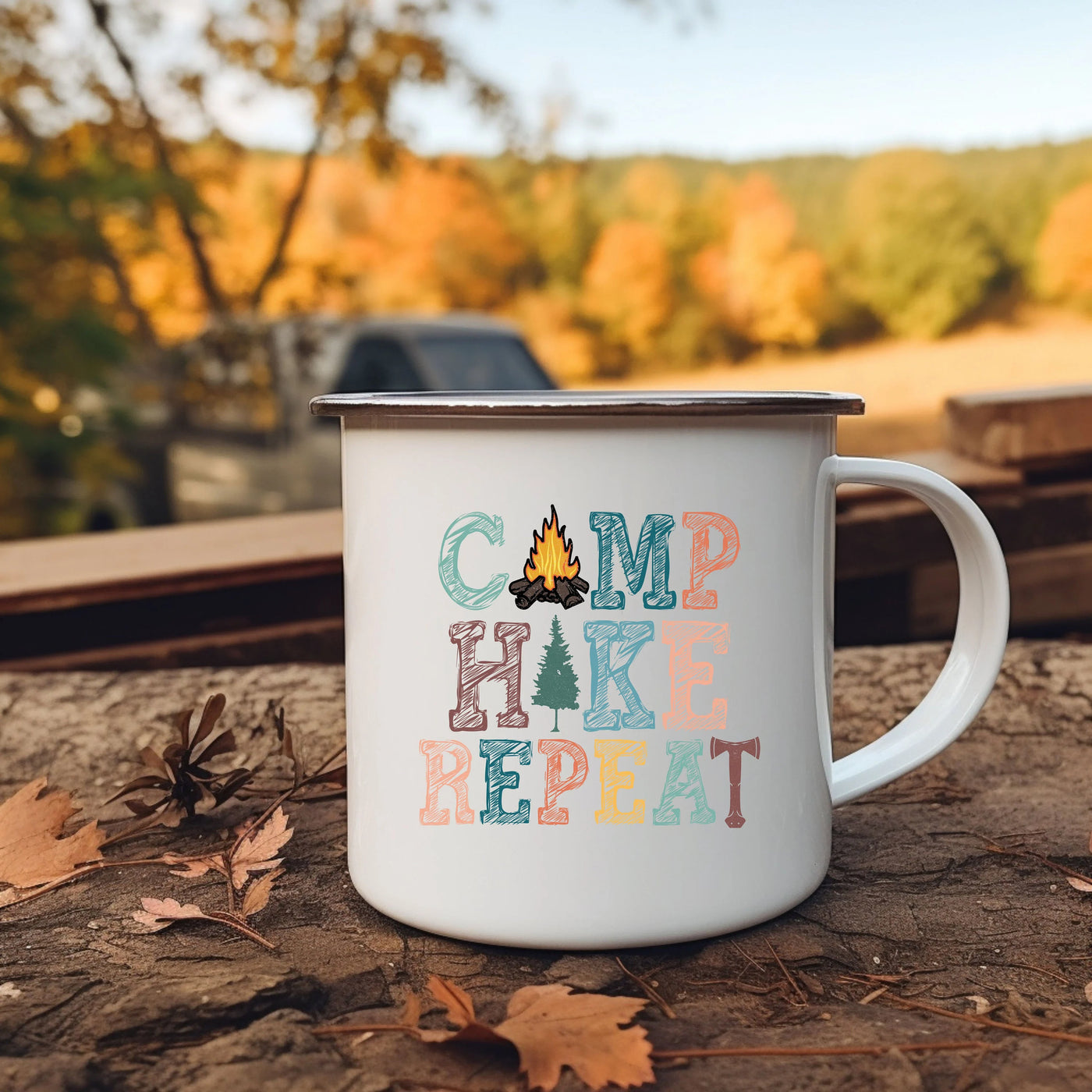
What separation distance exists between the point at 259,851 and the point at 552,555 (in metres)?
0.47

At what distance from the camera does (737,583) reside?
0.89m

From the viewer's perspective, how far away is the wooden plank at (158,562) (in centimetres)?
175

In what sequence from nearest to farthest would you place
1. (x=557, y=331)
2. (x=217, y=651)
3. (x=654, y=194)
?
(x=217, y=651)
(x=557, y=331)
(x=654, y=194)

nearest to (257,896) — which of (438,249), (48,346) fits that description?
(48,346)

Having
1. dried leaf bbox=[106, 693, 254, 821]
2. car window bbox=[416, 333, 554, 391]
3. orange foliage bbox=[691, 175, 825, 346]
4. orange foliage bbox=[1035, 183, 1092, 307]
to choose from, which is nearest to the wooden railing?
dried leaf bbox=[106, 693, 254, 821]

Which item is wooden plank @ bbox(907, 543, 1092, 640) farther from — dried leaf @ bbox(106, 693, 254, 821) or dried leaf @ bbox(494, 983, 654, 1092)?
dried leaf @ bbox(494, 983, 654, 1092)

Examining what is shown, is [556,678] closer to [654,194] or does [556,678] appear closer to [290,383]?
[290,383]

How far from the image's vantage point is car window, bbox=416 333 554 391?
5492 mm

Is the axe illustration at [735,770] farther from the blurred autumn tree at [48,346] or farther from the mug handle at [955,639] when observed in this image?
the blurred autumn tree at [48,346]

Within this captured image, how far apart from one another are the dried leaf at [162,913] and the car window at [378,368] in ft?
15.3

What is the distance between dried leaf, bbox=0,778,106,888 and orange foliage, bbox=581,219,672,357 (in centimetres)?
2077

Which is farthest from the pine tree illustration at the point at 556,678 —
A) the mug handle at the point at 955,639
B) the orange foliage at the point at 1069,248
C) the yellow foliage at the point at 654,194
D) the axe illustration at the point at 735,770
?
the orange foliage at the point at 1069,248

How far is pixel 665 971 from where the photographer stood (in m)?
0.89

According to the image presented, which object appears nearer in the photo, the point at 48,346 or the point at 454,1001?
the point at 454,1001
